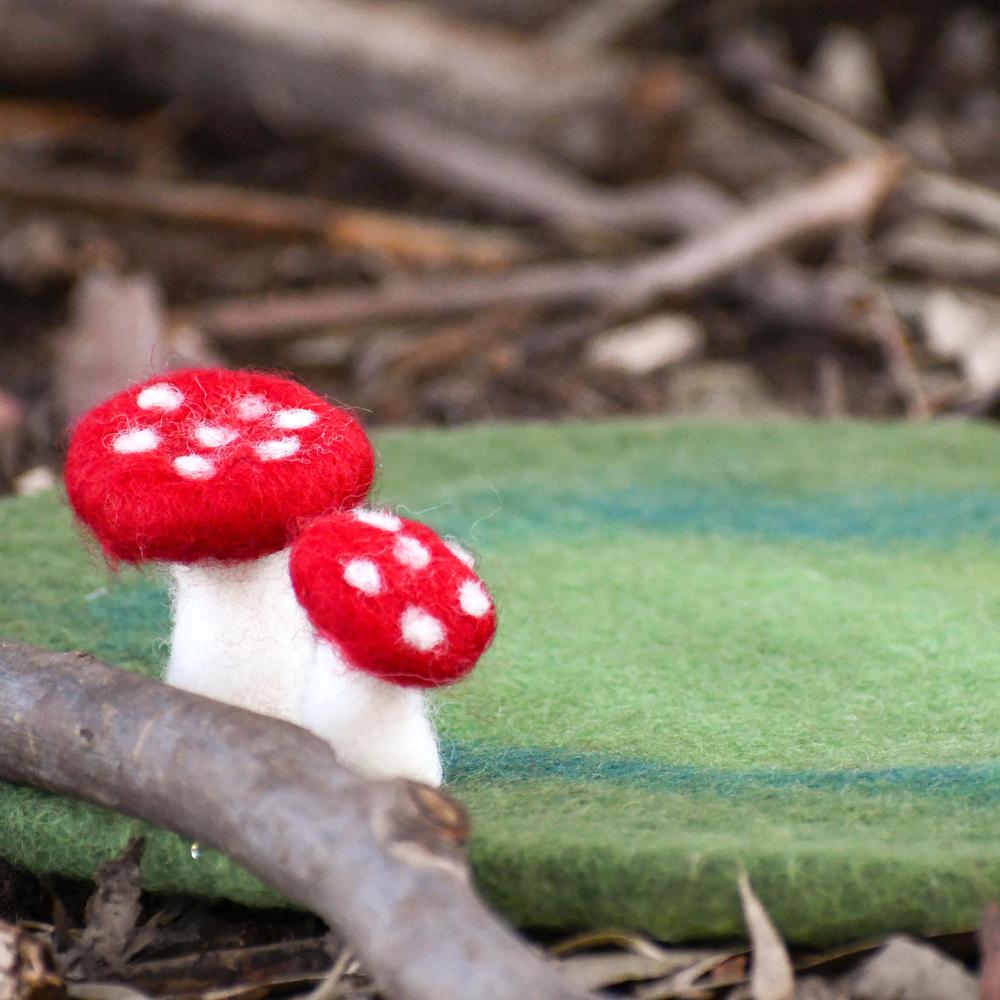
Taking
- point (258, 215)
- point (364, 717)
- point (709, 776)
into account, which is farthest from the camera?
point (258, 215)

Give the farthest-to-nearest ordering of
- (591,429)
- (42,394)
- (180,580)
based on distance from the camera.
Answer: (42,394)
(591,429)
(180,580)

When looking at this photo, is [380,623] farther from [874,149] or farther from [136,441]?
[874,149]

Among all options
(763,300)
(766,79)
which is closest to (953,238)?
(763,300)

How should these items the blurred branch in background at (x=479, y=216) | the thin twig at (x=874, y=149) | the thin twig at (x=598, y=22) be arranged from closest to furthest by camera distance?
the blurred branch in background at (x=479, y=216)
the thin twig at (x=874, y=149)
the thin twig at (x=598, y=22)

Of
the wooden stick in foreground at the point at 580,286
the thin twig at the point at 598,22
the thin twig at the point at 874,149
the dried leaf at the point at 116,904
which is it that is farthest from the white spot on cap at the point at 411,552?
the thin twig at the point at 598,22

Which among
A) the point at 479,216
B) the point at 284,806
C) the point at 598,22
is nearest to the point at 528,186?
the point at 479,216

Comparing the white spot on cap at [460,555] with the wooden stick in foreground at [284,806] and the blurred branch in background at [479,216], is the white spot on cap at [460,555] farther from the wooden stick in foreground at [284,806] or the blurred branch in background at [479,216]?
the blurred branch in background at [479,216]

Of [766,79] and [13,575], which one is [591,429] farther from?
[766,79]
